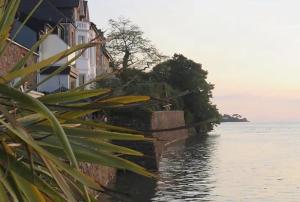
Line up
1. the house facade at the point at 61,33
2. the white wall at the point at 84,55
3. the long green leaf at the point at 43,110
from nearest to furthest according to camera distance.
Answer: the long green leaf at the point at 43,110
the house facade at the point at 61,33
the white wall at the point at 84,55

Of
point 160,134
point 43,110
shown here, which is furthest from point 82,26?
point 43,110

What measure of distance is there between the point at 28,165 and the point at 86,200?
39 centimetres

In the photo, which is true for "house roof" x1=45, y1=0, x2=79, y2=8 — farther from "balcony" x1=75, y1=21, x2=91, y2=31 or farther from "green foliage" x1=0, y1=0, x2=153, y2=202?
"green foliage" x1=0, y1=0, x2=153, y2=202

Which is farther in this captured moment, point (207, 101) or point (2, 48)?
point (207, 101)

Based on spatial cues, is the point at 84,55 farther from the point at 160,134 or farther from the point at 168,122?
the point at 168,122

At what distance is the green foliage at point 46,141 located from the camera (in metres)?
3.11

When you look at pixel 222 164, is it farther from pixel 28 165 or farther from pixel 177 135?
pixel 28 165

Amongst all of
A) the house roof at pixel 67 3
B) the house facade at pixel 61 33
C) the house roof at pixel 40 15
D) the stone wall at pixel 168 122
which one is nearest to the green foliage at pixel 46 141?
the house facade at pixel 61 33

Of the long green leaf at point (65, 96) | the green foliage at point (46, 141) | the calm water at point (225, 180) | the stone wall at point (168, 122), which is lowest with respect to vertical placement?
the calm water at point (225, 180)

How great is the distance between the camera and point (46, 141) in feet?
11.7

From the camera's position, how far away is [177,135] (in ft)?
258

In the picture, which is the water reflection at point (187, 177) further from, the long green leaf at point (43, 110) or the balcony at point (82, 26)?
the balcony at point (82, 26)

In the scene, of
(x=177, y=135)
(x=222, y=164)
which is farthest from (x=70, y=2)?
(x=177, y=135)

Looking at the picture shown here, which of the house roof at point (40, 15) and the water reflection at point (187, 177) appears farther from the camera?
the house roof at point (40, 15)
